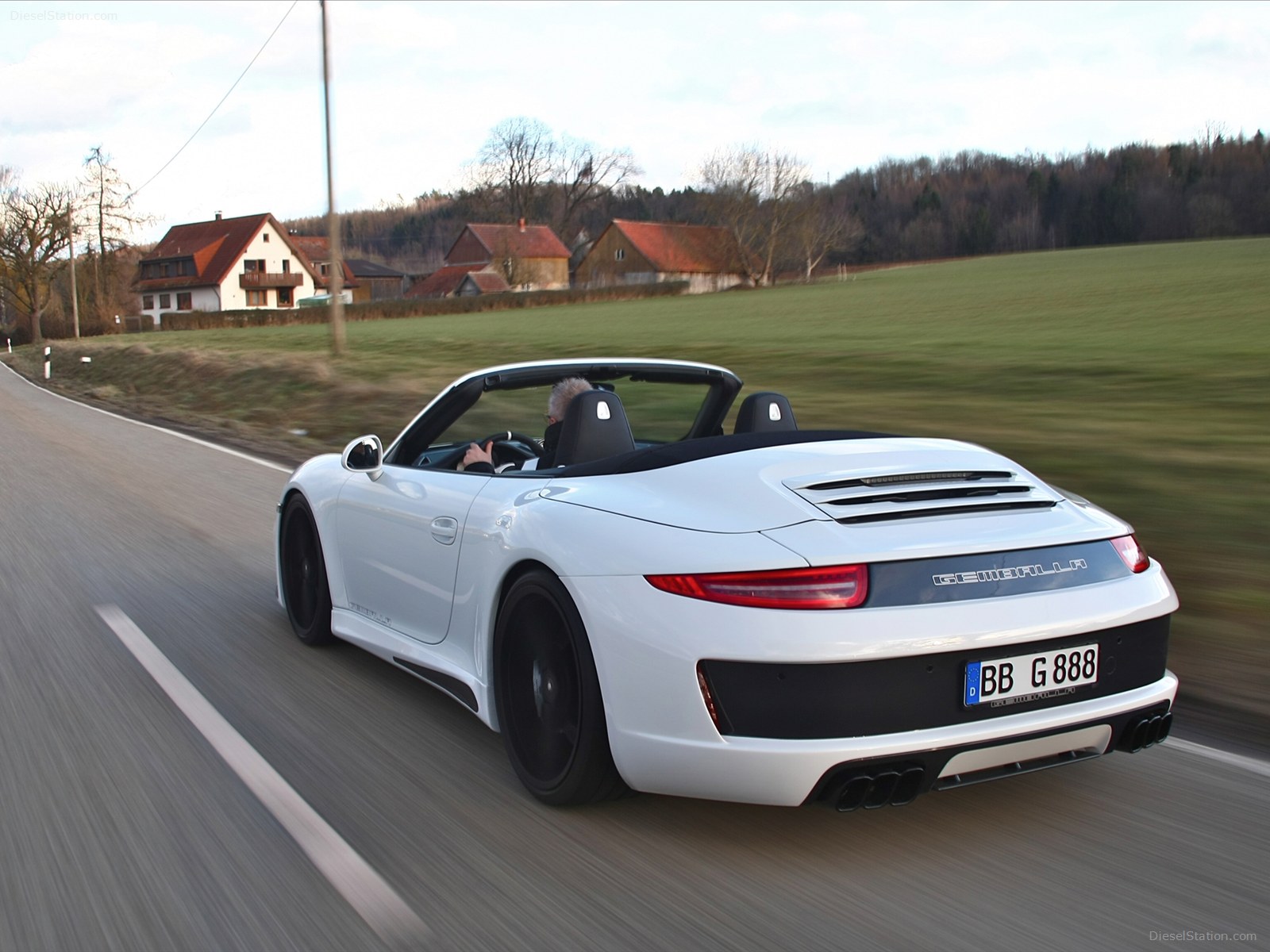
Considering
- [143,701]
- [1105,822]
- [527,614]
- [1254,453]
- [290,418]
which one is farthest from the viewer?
[290,418]

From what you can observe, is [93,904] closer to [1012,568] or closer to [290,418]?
[1012,568]

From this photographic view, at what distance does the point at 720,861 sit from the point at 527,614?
3.03 ft

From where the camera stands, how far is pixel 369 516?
15.8 ft

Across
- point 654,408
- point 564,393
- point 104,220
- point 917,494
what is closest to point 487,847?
point 917,494

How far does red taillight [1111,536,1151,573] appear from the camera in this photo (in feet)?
11.3

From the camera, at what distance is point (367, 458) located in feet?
16.1

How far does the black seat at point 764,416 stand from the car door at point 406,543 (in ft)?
3.35

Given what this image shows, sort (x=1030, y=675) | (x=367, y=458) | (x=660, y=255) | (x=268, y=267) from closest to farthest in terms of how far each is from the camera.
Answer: (x=1030, y=675)
(x=367, y=458)
(x=660, y=255)
(x=268, y=267)

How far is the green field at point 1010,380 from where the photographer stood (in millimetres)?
6508

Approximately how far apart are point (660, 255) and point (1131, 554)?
309 ft

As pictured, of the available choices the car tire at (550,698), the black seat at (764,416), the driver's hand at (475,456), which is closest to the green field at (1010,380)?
the black seat at (764,416)

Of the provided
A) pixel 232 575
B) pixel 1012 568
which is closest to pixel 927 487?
pixel 1012 568
